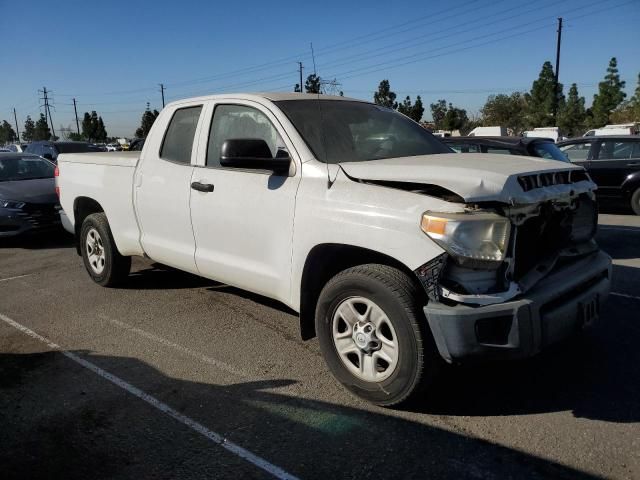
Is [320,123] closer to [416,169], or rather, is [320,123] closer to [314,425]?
[416,169]

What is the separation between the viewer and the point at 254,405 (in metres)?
3.36

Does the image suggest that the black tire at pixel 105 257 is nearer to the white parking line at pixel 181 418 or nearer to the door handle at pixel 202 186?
the white parking line at pixel 181 418

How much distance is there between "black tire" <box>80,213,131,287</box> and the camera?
5.76 m

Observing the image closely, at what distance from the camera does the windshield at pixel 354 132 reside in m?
3.89

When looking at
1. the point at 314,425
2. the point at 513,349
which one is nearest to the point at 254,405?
the point at 314,425

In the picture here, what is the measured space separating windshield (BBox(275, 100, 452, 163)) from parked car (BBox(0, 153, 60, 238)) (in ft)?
20.8

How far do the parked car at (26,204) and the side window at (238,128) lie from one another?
5.63 metres

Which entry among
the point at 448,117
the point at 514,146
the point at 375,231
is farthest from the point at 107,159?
the point at 448,117

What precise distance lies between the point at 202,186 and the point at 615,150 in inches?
392

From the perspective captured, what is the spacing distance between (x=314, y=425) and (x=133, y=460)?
0.99 metres

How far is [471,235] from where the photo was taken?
286 cm

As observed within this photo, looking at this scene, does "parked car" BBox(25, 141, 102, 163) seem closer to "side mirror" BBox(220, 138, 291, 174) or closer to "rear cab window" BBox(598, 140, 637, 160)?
"rear cab window" BBox(598, 140, 637, 160)

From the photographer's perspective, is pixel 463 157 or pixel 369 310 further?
pixel 463 157

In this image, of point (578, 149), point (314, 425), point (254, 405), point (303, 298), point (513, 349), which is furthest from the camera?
point (578, 149)
